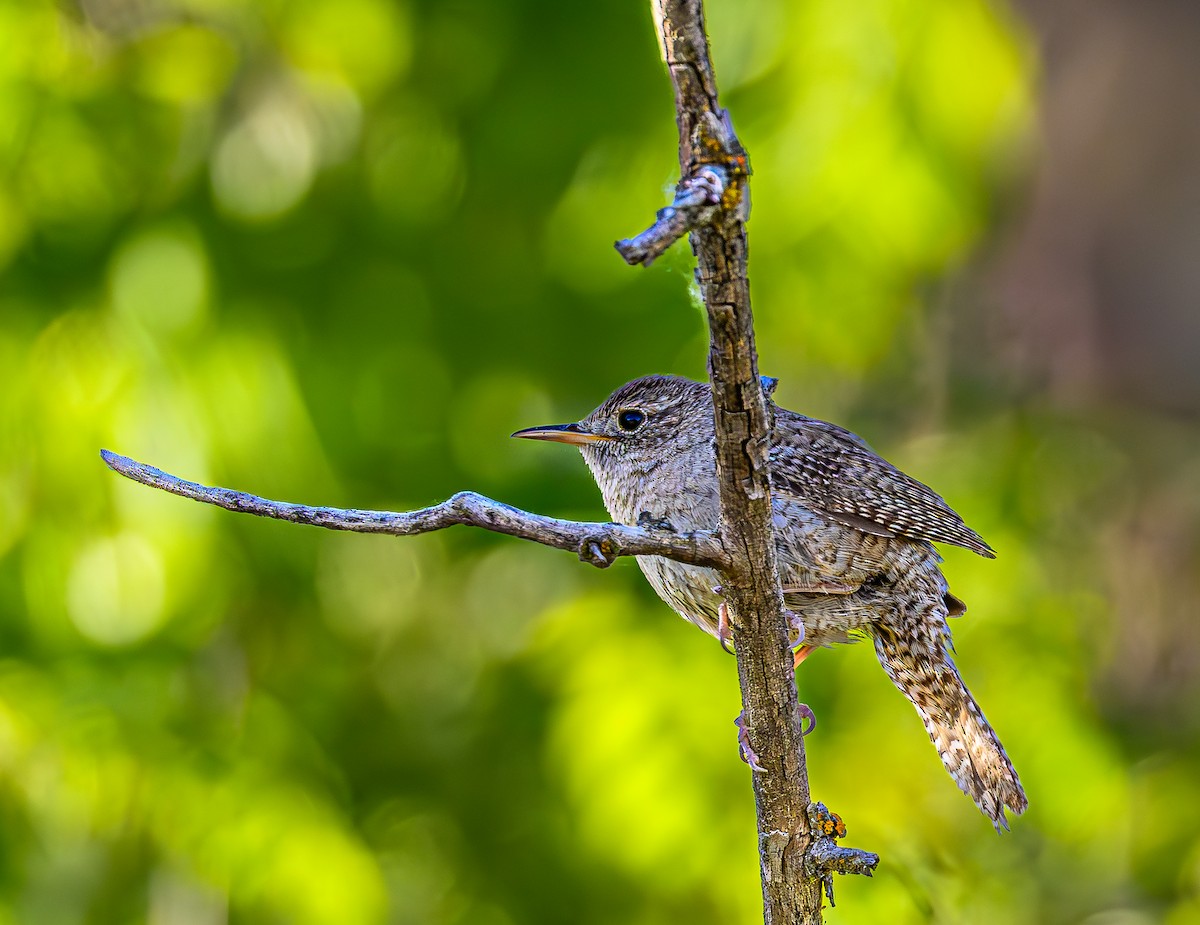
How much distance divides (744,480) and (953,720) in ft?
5.31

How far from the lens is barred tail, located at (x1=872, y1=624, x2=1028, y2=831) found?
3.17 m

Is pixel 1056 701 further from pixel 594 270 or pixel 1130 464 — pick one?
pixel 594 270

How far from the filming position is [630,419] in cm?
364

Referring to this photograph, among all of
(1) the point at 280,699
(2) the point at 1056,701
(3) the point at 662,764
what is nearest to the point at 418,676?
(1) the point at 280,699

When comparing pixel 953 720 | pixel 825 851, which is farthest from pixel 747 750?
pixel 953 720

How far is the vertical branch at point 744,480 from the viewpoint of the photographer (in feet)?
5.50

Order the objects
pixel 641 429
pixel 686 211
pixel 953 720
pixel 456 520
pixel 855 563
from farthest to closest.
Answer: pixel 641 429
pixel 953 720
pixel 855 563
pixel 456 520
pixel 686 211

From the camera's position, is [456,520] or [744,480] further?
[744,480]

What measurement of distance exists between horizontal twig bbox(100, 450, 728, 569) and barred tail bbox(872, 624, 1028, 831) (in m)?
1.55

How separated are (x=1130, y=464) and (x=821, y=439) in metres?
2.88

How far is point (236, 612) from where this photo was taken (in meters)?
4.52

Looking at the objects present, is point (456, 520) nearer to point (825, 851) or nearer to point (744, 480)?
point (744, 480)

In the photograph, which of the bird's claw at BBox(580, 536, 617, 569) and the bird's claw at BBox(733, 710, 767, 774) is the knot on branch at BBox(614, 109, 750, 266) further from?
the bird's claw at BBox(733, 710, 767, 774)

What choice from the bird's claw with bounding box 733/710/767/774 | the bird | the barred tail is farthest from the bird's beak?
the bird's claw with bounding box 733/710/767/774
